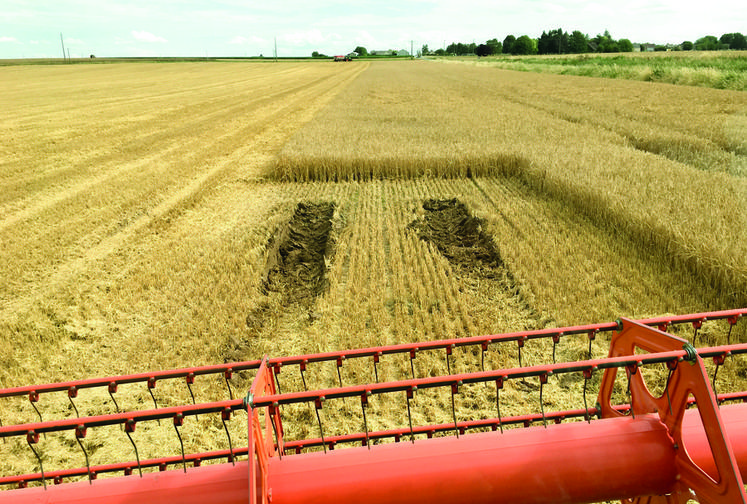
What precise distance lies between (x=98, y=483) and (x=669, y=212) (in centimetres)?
740

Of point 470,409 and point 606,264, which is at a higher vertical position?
point 606,264

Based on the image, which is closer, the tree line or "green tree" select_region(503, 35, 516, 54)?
the tree line

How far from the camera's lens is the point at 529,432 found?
7.08ft

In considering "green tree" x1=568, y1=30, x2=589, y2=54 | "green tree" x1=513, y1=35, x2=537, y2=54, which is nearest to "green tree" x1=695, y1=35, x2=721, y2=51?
"green tree" x1=568, y1=30, x2=589, y2=54

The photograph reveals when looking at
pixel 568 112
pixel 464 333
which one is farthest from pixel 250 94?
pixel 464 333

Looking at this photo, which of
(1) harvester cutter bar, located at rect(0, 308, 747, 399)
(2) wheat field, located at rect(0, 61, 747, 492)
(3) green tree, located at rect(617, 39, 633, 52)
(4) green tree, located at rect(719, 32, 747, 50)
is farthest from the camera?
(3) green tree, located at rect(617, 39, 633, 52)

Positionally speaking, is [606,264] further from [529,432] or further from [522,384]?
[529,432]

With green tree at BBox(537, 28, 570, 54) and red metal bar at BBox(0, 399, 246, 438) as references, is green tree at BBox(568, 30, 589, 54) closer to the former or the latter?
green tree at BBox(537, 28, 570, 54)

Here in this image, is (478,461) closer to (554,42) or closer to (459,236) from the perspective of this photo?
(459,236)

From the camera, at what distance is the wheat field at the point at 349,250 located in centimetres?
470

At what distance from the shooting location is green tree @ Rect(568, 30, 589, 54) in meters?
115

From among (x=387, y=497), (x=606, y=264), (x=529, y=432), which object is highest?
(x=529, y=432)

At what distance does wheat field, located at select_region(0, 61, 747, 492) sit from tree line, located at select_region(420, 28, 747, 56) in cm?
10538

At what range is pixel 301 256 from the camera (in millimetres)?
7320
